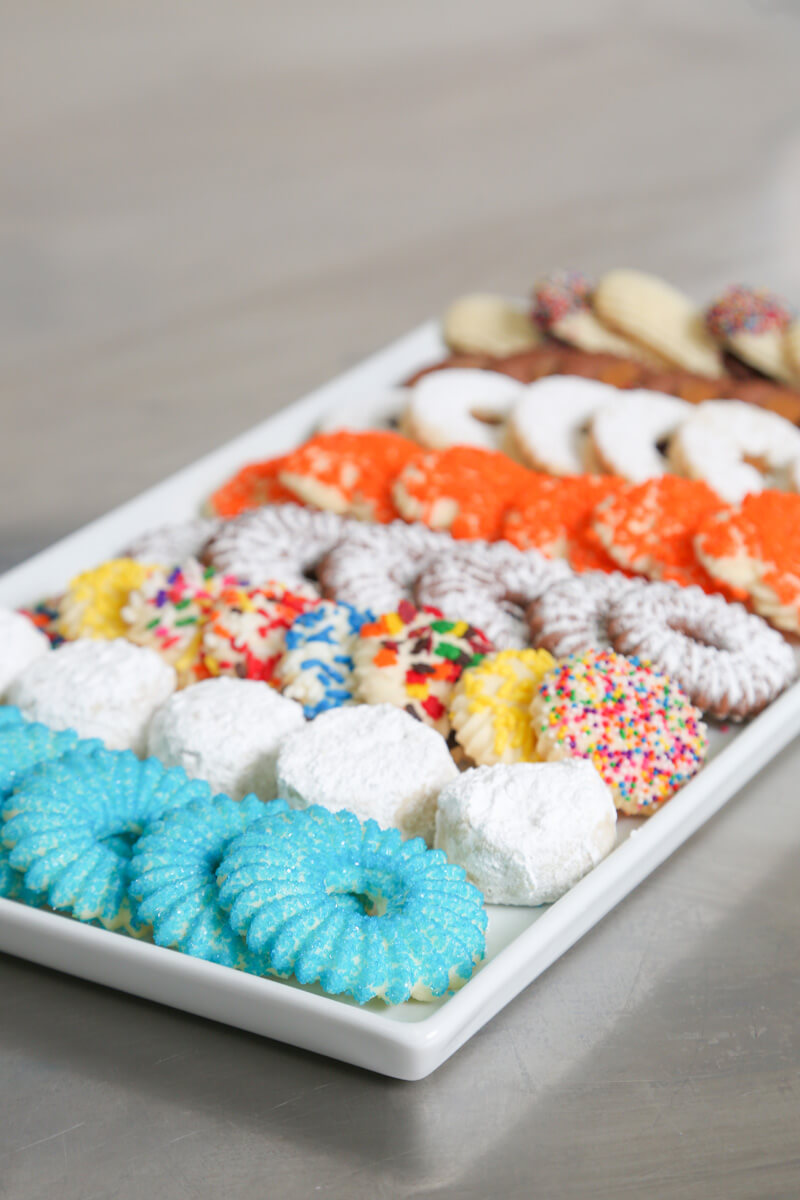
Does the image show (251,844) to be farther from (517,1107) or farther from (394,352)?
(394,352)

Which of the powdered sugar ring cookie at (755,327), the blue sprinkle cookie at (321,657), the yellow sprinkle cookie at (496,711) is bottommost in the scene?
the powdered sugar ring cookie at (755,327)

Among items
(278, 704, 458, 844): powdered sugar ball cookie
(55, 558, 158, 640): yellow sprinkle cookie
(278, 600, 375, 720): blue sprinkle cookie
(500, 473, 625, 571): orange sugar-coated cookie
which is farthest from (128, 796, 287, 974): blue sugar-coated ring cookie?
(500, 473, 625, 571): orange sugar-coated cookie

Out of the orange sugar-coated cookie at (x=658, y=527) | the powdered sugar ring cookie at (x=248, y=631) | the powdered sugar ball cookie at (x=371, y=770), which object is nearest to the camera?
the powdered sugar ball cookie at (x=371, y=770)

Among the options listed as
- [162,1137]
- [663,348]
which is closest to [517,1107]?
[162,1137]

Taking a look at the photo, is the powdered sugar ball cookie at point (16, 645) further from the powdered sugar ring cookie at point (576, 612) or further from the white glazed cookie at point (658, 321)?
the white glazed cookie at point (658, 321)

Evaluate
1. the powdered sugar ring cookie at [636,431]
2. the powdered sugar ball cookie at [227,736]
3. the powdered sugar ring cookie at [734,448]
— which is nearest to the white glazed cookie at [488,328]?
the powdered sugar ring cookie at [636,431]

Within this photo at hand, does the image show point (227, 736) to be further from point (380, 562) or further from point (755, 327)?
point (755, 327)

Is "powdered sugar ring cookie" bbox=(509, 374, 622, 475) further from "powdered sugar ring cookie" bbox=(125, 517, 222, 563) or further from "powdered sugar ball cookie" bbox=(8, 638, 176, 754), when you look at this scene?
"powdered sugar ball cookie" bbox=(8, 638, 176, 754)
